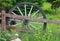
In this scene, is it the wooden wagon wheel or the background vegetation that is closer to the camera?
the background vegetation

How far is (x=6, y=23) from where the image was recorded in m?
9.38

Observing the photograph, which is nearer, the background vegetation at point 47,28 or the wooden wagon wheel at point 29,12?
the background vegetation at point 47,28

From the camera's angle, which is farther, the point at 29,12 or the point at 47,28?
the point at 29,12

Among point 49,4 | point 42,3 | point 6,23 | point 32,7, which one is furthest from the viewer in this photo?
point 49,4

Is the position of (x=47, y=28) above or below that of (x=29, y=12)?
below

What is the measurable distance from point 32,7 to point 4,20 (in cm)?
179

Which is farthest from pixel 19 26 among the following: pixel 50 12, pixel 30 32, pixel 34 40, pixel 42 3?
pixel 50 12

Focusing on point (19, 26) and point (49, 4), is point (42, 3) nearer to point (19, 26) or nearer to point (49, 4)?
point (49, 4)

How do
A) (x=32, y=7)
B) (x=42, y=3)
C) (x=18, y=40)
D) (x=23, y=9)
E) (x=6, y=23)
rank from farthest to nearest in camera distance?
(x=42, y=3) < (x=23, y=9) < (x=32, y=7) < (x=6, y=23) < (x=18, y=40)

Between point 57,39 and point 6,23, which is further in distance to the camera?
point 6,23

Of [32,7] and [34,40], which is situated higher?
[32,7]

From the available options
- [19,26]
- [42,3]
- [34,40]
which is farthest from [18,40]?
[42,3]

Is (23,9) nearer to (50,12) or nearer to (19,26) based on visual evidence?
(19,26)

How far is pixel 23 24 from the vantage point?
9422mm
